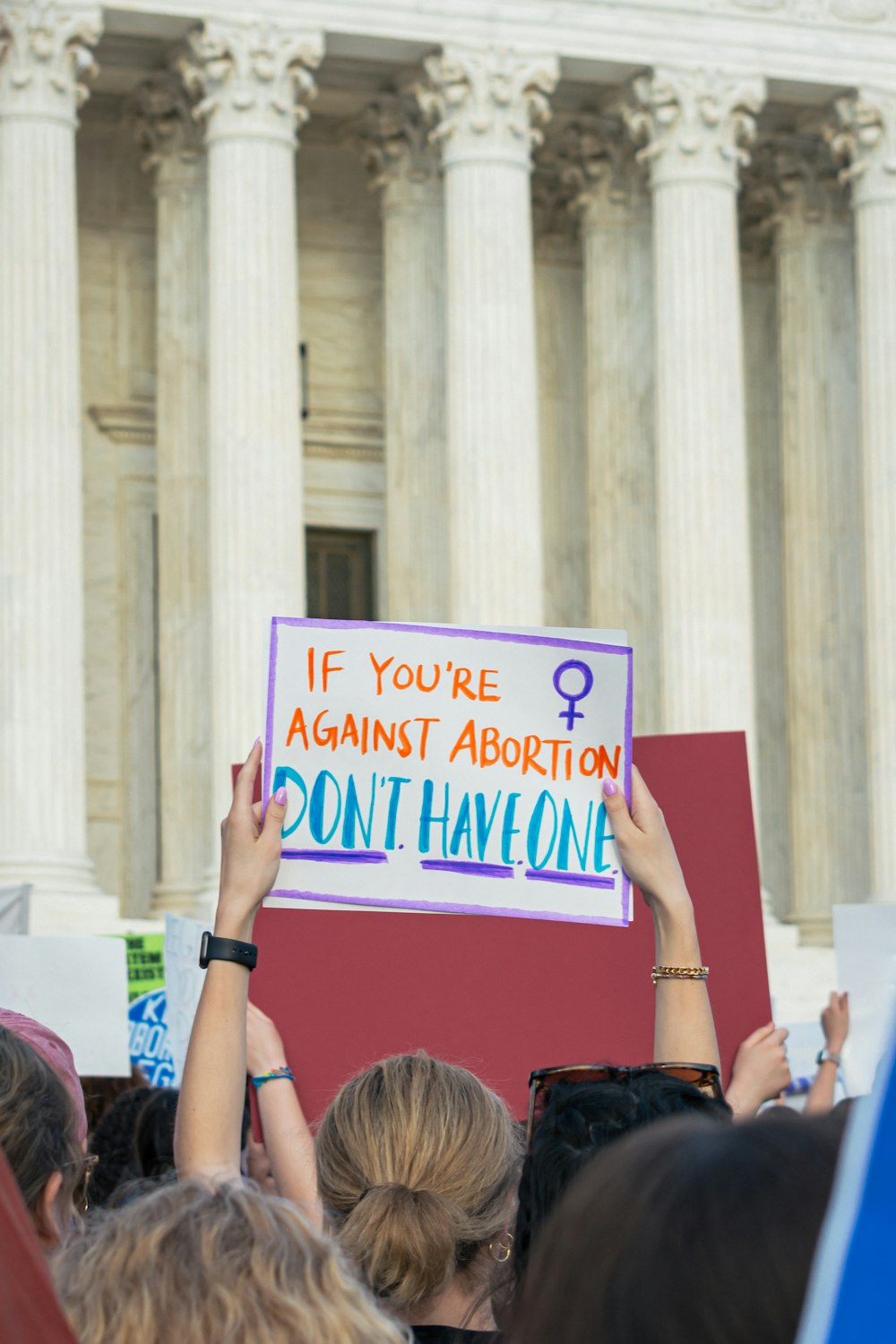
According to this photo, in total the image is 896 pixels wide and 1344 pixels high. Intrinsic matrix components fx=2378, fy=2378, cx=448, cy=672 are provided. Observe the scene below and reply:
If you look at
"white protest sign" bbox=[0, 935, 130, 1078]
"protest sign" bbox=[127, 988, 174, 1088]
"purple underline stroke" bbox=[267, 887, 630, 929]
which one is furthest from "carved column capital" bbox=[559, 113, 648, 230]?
"purple underline stroke" bbox=[267, 887, 630, 929]

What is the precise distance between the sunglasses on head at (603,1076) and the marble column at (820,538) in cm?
3899

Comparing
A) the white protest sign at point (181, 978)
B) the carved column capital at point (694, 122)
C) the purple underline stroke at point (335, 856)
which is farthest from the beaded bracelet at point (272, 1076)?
the carved column capital at point (694, 122)

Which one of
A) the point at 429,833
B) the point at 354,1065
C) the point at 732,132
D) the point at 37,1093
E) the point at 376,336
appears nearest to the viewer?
the point at 37,1093

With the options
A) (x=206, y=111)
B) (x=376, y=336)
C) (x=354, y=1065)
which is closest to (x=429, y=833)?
(x=354, y=1065)

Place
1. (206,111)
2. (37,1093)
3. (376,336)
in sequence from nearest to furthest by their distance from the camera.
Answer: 1. (37,1093)
2. (206,111)
3. (376,336)

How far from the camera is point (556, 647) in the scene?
28.3 feet

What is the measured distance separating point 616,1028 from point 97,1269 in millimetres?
6616

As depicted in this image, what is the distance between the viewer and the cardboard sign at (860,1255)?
265 cm

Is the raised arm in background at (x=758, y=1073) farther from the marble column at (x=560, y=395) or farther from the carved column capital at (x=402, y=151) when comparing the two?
the marble column at (x=560, y=395)

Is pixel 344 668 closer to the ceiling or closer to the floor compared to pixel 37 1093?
closer to the ceiling

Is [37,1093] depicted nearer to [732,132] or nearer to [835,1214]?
[835,1214]

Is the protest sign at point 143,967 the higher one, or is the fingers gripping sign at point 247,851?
the fingers gripping sign at point 247,851

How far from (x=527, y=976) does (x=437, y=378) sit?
32992 mm

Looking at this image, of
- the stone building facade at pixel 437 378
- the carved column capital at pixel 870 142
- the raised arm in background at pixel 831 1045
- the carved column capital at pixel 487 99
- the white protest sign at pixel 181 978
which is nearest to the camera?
the raised arm in background at pixel 831 1045
